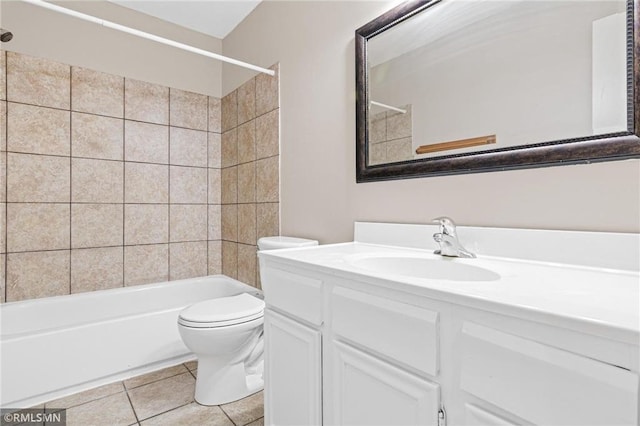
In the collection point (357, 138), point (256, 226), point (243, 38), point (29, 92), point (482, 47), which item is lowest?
point (256, 226)

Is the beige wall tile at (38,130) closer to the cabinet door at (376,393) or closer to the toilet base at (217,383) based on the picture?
the toilet base at (217,383)

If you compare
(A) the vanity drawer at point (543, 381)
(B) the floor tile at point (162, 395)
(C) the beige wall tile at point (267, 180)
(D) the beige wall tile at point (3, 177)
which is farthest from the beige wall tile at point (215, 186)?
(A) the vanity drawer at point (543, 381)

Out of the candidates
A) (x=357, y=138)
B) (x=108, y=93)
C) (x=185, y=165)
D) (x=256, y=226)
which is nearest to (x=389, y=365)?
(x=357, y=138)

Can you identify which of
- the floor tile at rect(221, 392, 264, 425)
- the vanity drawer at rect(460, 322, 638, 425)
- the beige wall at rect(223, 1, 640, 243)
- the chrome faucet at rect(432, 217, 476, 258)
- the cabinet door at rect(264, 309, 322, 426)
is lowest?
the floor tile at rect(221, 392, 264, 425)

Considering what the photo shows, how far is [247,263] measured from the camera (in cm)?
254

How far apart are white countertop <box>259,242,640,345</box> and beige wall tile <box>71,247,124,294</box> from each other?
1841 millimetres

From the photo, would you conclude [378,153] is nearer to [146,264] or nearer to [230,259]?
[230,259]

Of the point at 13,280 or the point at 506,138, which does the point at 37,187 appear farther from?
the point at 506,138

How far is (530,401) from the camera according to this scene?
590mm

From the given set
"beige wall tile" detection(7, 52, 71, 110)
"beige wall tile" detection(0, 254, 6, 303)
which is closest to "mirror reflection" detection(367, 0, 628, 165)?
"beige wall tile" detection(7, 52, 71, 110)

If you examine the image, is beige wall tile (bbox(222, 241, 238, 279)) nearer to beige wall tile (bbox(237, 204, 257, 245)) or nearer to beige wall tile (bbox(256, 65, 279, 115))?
beige wall tile (bbox(237, 204, 257, 245))

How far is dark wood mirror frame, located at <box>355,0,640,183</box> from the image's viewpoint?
0.89m

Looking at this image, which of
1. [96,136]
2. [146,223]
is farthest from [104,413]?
[96,136]

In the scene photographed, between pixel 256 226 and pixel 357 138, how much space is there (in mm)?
1122
